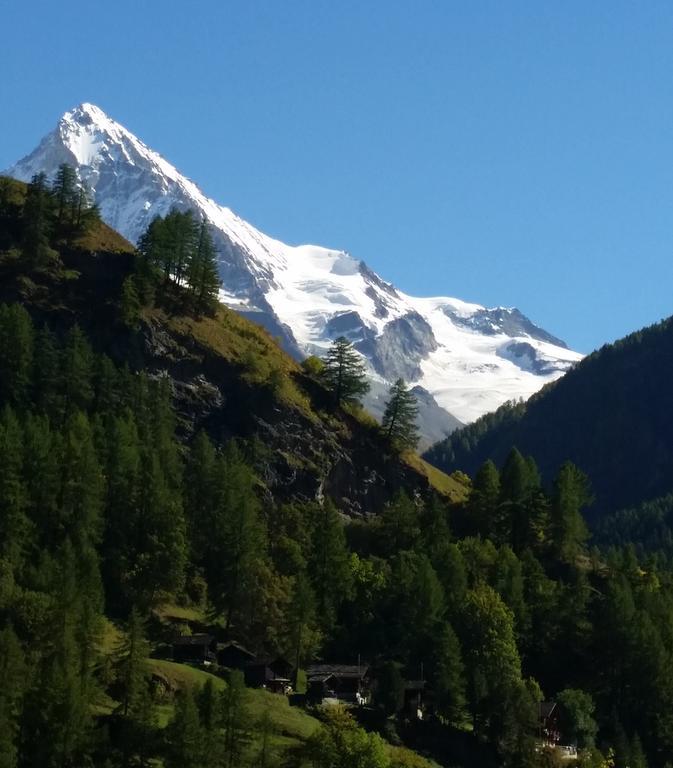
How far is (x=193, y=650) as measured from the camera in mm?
104125

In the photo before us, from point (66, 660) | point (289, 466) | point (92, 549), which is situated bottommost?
point (66, 660)

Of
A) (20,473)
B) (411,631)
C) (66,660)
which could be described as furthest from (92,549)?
(411,631)

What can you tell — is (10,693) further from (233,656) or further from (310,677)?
(310,677)

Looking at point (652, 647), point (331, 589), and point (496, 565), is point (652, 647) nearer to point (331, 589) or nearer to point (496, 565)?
point (496, 565)

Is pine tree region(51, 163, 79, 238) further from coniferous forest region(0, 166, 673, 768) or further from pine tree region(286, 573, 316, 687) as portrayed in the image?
pine tree region(286, 573, 316, 687)

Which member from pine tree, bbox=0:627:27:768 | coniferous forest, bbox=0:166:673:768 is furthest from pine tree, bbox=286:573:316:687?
pine tree, bbox=0:627:27:768

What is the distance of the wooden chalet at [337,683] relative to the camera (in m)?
A: 105

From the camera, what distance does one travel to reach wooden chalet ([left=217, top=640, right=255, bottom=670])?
10562cm

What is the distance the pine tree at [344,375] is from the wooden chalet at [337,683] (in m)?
53.6

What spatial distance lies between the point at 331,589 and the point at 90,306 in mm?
47057

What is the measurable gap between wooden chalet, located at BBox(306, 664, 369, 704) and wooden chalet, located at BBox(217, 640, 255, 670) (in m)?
4.91

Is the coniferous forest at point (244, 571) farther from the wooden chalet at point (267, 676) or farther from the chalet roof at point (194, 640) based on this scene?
the wooden chalet at point (267, 676)

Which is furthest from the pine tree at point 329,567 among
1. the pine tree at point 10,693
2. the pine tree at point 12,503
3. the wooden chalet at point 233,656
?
the pine tree at point 10,693

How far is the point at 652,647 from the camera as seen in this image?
11962cm
